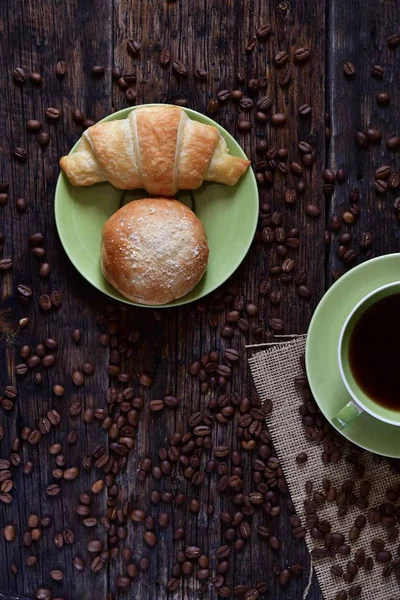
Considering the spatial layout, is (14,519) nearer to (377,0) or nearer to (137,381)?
(137,381)

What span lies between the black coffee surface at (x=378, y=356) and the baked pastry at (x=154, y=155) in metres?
0.51

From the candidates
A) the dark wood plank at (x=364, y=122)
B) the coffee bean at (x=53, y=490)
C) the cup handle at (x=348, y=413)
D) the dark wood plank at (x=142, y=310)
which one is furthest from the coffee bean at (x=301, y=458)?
the coffee bean at (x=53, y=490)

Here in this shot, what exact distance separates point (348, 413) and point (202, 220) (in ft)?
2.07

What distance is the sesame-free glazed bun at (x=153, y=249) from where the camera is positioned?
187cm

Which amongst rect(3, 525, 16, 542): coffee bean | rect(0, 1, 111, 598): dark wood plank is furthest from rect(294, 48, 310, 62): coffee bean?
rect(3, 525, 16, 542): coffee bean

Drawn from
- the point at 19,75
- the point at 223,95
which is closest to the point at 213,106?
the point at 223,95

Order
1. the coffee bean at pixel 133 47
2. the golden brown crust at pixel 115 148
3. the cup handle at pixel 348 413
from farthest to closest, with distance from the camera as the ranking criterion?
the coffee bean at pixel 133 47
the golden brown crust at pixel 115 148
the cup handle at pixel 348 413

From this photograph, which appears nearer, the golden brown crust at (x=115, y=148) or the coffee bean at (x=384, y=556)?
the golden brown crust at (x=115, y=148)

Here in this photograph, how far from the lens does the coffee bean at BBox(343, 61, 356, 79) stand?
2066 millimetres

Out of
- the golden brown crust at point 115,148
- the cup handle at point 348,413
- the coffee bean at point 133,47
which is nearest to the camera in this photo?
the cup handle at point 348,413

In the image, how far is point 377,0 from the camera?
6.78 ft

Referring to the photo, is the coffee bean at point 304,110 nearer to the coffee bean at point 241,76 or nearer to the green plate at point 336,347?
the coffee bean at point 241,76

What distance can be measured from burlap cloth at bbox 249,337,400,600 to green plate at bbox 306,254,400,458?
156mm

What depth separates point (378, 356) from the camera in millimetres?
1877
